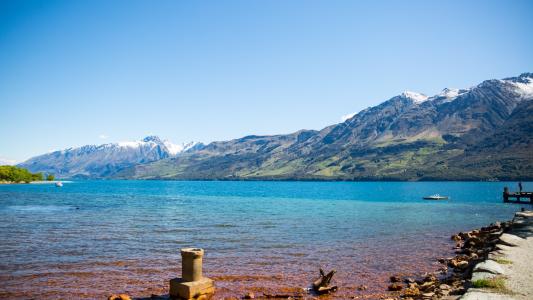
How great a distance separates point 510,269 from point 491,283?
3524mm

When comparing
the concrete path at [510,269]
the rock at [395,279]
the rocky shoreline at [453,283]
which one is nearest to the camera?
the concrete path at [510,269]

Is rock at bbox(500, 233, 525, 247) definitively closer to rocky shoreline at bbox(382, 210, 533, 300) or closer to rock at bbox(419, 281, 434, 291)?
rocky shoreline at bbox(382, 210, 533, 300)

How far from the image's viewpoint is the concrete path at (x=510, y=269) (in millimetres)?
14125

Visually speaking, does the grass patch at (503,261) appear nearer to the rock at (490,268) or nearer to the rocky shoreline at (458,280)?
the rocky shoreline at (458,280)

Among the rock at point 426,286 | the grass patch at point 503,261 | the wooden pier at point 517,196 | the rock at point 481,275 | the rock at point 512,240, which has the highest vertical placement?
the rock at point 481,275

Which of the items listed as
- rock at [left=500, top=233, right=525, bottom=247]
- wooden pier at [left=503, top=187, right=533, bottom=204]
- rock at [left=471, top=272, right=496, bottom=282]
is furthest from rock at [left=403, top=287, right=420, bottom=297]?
wooden pier at [left=503, top=187, right=533, bottom=204]

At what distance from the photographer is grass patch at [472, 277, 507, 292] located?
15.0 metres

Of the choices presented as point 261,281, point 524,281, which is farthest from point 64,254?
point 524,281

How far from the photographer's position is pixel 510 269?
1800 centimetres

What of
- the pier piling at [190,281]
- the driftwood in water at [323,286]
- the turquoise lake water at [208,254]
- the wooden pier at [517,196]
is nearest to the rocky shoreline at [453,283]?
the driftwood in water at [323,286]

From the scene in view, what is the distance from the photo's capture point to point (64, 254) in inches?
1156

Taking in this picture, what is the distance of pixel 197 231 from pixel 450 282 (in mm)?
29904

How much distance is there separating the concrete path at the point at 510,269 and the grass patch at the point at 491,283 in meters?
0.18

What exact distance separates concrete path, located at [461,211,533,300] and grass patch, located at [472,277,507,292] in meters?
0.18
